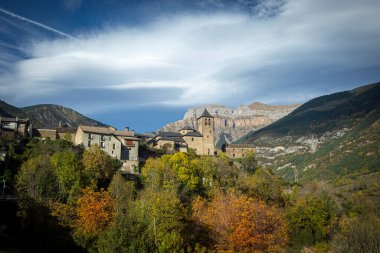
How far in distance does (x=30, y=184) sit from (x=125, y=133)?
36802mm

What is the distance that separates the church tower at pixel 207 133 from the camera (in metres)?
104

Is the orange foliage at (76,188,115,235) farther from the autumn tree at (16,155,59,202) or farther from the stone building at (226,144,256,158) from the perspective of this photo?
the stone building at (226,144,256,158)

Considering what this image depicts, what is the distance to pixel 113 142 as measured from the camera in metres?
77.4

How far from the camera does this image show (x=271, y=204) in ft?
240

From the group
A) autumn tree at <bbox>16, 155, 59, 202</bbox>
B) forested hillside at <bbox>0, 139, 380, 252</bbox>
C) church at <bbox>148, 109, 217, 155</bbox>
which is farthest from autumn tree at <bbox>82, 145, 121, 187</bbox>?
church at <bbox>148, 109, 217, 155</bbox>

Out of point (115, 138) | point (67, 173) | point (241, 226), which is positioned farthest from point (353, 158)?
point (67, 173)

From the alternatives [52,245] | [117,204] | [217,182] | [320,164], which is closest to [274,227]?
[217,182]

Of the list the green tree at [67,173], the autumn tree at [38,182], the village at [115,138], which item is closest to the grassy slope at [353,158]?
the village at [115,138]

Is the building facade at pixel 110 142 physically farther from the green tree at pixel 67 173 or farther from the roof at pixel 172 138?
the green tree at pixel 67 173

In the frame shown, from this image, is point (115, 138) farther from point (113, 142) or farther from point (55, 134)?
point (55, 134)

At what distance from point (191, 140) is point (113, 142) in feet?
101

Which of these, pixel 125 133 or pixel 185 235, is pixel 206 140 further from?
pixel 185 235

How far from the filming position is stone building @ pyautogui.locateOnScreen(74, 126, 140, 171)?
75625 mm

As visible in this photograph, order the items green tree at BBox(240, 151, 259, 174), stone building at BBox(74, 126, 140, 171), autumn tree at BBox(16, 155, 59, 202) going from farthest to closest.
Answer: green tree at BBox(240, 151, 259, 174)
stone building at BBox(74, 126, 140, 171)
autumn tree at BBox(16, 155, 59, 202)
